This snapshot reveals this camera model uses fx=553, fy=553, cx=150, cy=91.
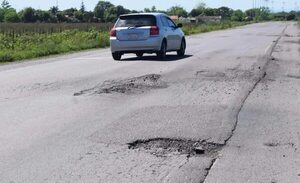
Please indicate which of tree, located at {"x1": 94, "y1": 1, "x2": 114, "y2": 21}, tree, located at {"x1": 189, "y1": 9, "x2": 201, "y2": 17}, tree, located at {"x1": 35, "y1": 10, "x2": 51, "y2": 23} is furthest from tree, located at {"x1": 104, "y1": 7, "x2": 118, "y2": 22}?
tree, located at {"x1": 189, "y1": 9, "x2": 201, "y2": 17}

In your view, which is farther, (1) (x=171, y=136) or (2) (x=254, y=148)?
(1) (x=171, y=136)

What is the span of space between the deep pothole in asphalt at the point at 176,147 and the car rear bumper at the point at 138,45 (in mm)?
12621

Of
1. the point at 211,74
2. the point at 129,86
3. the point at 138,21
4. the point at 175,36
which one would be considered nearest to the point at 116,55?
the point at 138,21

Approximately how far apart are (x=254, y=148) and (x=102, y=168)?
1987 millimetres

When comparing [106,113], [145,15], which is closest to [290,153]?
[106,113]

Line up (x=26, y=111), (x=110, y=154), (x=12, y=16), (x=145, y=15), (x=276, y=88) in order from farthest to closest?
(x=12, y=16) → (x=145, y=15) → (x=276, y=88) → (x=26, y=111) → (x=110, y=154)

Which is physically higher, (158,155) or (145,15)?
(145,15)

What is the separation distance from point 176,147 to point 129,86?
533cm

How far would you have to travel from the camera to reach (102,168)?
226 inches

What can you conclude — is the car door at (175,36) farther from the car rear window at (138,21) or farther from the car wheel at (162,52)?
the car rear window at (138,21)

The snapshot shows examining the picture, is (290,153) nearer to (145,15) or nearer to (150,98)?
(150,98)

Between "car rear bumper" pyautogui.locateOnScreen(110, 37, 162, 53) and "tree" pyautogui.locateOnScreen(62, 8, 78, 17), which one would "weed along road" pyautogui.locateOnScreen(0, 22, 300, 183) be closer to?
"car rear bumper" pyautogui.locateOnScreen(110, 37, 162, 53)

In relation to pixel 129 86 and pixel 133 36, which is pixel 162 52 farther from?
pixel 129 86

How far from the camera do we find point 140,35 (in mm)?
19594
